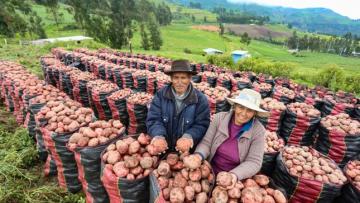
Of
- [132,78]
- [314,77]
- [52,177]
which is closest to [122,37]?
[314,77]

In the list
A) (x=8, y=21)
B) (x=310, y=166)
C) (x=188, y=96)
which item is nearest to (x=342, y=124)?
(x=310, y=166)

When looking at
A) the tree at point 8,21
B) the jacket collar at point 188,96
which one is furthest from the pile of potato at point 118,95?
the tree at point 8,21

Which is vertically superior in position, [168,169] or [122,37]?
[168,169]

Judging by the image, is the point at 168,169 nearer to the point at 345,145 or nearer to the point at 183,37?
the point at 345,145

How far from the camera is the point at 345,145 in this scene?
16.2 feet

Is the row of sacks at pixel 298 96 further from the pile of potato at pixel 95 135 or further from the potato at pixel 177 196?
the potato at pixel 177 196

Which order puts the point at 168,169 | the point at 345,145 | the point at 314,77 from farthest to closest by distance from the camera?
the point at 314,77, the point at 345,145, the point at 168,169

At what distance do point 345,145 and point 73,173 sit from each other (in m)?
4.79

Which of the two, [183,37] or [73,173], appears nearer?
[73,173]

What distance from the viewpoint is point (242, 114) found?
292 centimetres

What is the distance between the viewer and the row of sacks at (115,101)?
625cm

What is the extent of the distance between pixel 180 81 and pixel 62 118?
7.05 ft

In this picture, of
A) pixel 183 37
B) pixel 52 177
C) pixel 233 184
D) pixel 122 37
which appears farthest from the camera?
pixel 183 37

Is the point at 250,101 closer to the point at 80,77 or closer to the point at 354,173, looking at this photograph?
the point at 354,173
